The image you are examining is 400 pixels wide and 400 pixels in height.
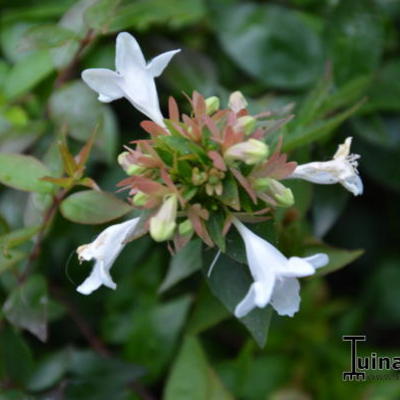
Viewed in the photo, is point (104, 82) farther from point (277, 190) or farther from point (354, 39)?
point (354, 39)

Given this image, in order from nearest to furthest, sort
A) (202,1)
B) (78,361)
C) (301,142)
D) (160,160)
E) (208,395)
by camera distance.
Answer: (160,160), (301,142), (208,395), (78,361), (202,1)

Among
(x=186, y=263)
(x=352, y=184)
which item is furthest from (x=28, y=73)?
(x=352, y=184)

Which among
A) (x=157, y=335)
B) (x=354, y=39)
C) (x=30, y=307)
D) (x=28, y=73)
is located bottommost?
(x=157, y=335)

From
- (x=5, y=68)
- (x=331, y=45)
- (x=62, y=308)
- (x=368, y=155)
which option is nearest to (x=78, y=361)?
(x=62, y=308)

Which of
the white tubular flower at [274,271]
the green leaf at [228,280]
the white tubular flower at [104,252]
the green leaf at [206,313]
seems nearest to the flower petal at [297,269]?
the white tubular flower at [274,271]

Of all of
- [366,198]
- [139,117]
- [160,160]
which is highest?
[160,160]

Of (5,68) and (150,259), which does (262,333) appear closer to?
(150,259)

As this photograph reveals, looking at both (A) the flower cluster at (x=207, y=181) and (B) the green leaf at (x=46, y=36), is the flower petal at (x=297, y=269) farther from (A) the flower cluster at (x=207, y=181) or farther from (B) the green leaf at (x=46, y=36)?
(B) the green leaf at (x=46, y=36)
